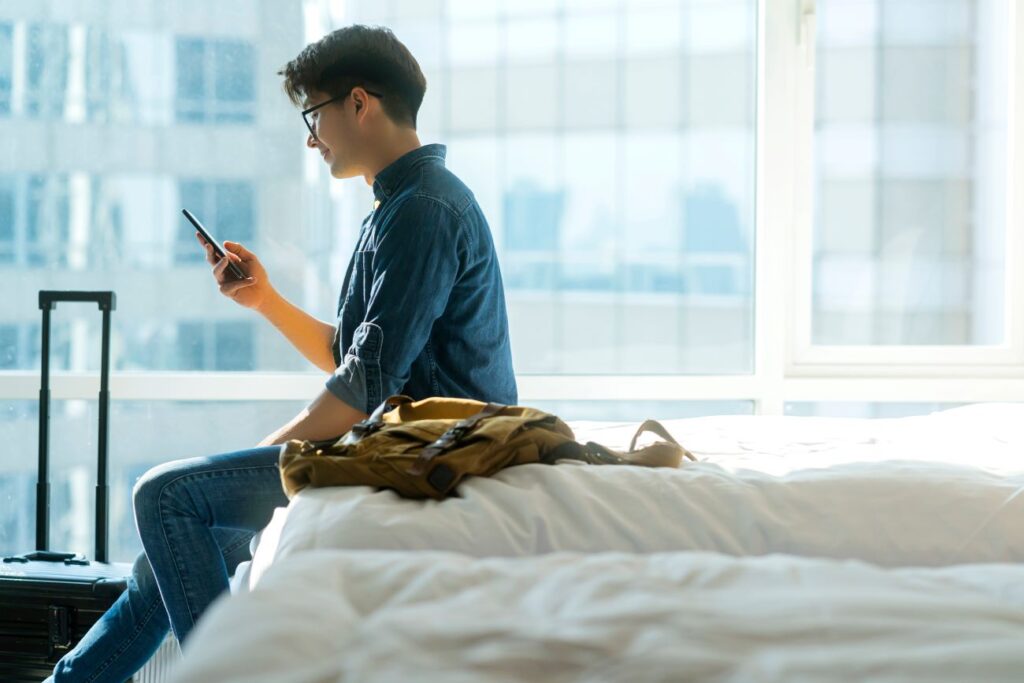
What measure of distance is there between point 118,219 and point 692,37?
5.02ft

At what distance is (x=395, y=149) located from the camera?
1.81 metres

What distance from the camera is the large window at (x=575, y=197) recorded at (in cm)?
263

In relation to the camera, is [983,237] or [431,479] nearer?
[431,479]

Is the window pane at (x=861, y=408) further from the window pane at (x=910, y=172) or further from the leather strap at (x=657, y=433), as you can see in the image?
the leather strap at (x=657, y=433)

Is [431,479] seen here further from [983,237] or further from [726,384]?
[983,237]

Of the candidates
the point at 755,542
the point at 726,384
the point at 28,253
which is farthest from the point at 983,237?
the point at 28,253

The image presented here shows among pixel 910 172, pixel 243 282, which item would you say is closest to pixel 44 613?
pixel 243 282

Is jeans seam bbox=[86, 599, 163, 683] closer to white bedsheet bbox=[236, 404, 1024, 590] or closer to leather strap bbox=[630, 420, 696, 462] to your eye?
white bedsheet bbox=[236, 404, 1024, 590]

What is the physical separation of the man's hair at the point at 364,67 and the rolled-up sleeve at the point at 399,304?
275 mm

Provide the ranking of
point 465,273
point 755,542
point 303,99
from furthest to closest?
point 303,99
point 465,273
point 755,542

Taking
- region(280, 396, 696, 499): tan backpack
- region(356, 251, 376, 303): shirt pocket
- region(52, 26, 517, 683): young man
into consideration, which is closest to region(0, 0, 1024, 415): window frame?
region(52, 26, 517, 683): young man

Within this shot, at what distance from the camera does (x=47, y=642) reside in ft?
6.45

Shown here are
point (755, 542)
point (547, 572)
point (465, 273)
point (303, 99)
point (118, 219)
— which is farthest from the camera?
point (118, 219)

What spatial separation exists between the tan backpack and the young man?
15 centimetres
